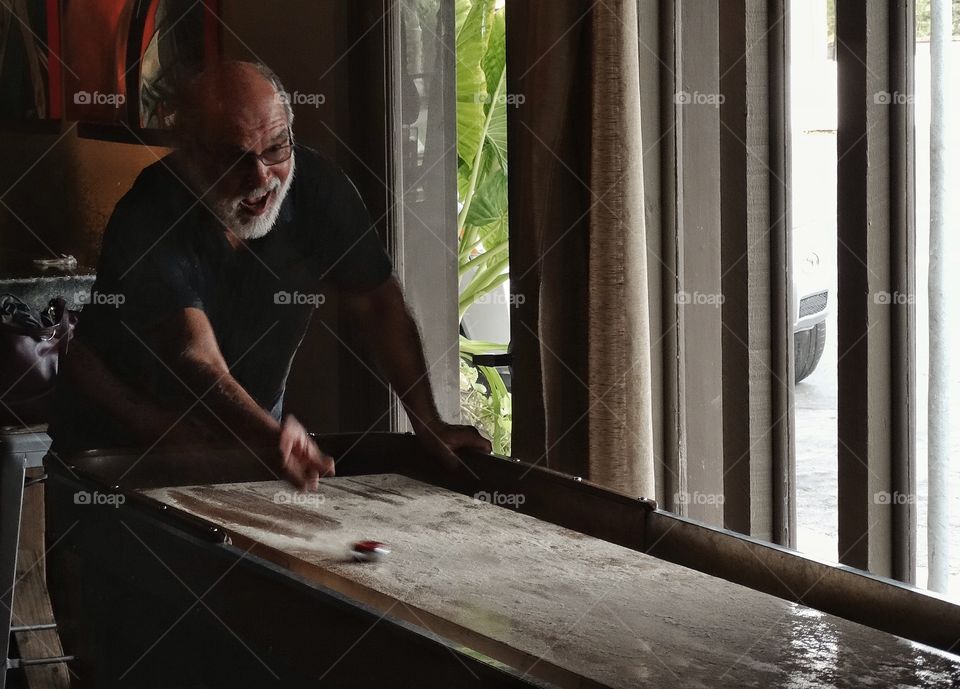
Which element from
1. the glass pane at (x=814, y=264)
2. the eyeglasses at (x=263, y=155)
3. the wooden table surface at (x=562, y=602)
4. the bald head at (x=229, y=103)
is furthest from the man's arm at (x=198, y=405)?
the glass pane at (x=814, y=264)

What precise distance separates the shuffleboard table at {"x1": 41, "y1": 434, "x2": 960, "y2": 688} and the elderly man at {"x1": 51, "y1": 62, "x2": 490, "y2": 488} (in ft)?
2.56

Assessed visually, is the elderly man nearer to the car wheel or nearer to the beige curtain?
the beige curtain

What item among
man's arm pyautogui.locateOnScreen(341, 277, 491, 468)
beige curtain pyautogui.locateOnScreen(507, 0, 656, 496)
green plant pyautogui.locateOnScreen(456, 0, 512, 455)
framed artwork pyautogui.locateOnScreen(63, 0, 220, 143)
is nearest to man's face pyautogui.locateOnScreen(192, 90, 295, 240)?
man's arm pyautogui.locateOnScreen(341, 277, 491, 468)

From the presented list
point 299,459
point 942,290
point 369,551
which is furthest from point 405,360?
point 942,290

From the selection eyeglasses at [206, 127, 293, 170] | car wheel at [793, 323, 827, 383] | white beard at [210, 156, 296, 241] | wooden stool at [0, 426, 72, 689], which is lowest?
wooden stool at [0, 426, 72, 689]

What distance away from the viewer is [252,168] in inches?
109

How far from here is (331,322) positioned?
11.1 feet

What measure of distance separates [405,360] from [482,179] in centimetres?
146

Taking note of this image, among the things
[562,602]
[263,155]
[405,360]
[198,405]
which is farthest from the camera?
[198,405]

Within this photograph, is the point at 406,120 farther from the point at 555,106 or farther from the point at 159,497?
the point at 159,497

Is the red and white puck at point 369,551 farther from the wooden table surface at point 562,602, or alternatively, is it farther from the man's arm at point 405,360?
the man's arm at point 405,360

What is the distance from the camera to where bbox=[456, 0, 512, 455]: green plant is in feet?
11.8

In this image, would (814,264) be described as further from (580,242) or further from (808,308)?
(580,242)

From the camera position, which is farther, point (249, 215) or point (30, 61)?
point (30, 61)
